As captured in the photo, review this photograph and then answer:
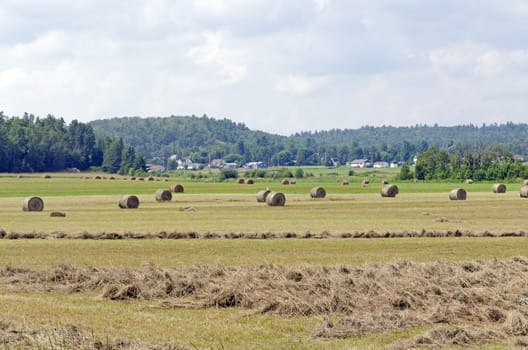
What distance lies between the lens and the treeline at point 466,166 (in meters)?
143

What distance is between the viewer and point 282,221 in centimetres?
4859

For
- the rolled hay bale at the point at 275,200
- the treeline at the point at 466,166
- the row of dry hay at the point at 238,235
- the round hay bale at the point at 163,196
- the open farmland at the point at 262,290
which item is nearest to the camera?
the open farmland at the point at 262,290

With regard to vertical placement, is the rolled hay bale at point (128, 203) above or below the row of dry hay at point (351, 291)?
below

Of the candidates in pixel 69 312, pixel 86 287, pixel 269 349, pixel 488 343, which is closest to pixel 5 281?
pixel 86 287

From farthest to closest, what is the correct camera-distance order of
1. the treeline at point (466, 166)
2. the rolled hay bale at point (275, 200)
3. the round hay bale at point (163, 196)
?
the treeline at point (466, 166), the round hay bale at point (163, 196), the rolled hay bale at point (275, 200)

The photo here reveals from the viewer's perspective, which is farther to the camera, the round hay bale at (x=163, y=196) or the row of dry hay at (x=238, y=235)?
the round hay bale at (x=163, y=196)

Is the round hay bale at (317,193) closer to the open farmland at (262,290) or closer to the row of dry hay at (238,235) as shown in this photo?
the row of dry hay at (238,235)

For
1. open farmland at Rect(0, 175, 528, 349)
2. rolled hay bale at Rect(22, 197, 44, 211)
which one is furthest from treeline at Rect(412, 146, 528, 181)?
open farmland at Rect(0, 175, 528, 349)

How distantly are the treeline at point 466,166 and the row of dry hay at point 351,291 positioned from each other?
399 feet

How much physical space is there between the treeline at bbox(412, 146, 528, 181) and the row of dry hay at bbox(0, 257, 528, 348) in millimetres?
121702

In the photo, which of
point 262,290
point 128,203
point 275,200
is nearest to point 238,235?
point 262,290

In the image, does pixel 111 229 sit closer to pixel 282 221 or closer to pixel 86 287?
pixel 282 221

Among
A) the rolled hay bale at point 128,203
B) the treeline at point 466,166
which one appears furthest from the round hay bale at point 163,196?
the treeline at point 466,166

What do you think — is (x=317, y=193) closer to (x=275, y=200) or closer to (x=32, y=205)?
(x=275, y=200)
